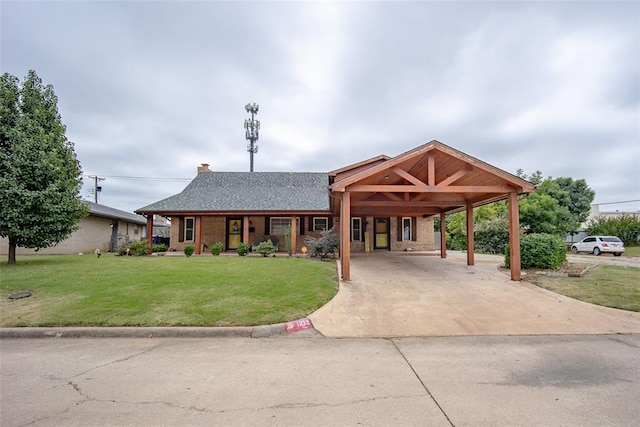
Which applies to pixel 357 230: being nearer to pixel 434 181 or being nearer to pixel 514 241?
pixel 434 181

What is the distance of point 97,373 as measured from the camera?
389cm

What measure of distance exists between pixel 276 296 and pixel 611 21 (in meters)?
13.1

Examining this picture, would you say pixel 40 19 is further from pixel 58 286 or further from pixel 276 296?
pixel 276 296

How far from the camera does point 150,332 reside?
5.45m

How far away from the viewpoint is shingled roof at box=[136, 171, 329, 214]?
17438mm

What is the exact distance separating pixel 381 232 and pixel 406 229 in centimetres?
162

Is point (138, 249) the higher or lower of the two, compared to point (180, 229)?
lower

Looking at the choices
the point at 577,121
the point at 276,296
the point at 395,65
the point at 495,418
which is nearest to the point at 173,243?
the point at 276,296

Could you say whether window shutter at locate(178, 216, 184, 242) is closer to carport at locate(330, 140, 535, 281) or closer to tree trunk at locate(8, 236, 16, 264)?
tree trunk at locate(8, 236, 16, 264)

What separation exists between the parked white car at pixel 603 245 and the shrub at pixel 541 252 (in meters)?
16.1

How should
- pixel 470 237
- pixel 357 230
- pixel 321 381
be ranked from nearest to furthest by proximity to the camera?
1. pixel 321 381
2. pixel 470 237
3. pixel 357 230

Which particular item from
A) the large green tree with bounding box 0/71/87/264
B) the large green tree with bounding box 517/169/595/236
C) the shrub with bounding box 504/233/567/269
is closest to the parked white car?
the large green tree with bounding box 517/169/595/236

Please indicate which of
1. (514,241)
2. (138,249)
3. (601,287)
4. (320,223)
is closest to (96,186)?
(138,249)

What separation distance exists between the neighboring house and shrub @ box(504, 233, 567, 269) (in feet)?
71.4
